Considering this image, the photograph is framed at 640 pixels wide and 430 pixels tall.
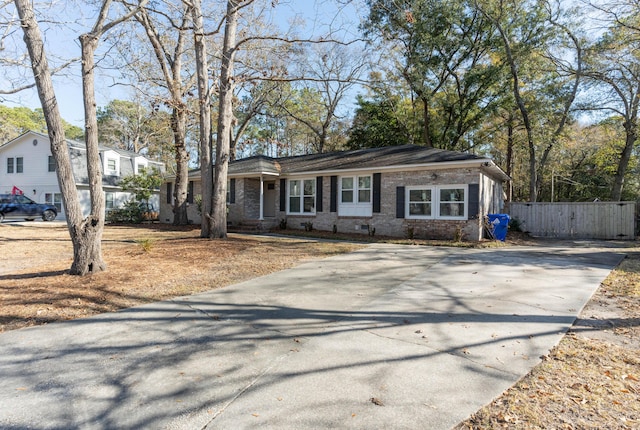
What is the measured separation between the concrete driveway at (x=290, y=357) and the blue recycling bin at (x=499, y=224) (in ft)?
24.0

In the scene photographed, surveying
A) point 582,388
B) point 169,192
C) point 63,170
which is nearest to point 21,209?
point 169,192

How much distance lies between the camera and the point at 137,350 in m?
3.49

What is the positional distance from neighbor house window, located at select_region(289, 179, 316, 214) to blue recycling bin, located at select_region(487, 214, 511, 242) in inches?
295

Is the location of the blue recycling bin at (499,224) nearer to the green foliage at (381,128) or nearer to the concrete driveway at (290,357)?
the concrete driveway at (290,357)

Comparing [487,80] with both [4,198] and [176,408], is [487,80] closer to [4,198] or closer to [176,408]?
[176,408]

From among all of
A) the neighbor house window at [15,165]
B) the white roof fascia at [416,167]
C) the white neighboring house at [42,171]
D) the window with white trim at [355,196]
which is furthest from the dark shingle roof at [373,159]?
the neighbor house window at [15,165]

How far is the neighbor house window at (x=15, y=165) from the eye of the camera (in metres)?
24.8

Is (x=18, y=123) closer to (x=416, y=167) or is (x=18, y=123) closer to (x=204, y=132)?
(x=204, y=132)

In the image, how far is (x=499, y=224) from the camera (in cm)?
A: 1305

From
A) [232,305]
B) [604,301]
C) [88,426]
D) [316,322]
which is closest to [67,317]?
[232,305]

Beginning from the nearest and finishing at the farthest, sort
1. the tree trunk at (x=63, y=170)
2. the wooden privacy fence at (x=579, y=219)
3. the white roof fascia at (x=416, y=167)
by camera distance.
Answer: the tree trunk at (x=63, y=170), the white roof fascia at (x=416, y=167), the wooden privacy fence at (x=579, y=219)

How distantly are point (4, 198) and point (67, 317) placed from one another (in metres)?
22.2

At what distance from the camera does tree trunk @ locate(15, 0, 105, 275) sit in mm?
6098

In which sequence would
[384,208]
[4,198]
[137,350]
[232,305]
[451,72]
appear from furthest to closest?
1. [451,72]
2. [4,198]
3. [384,208]
4. [232,305]
5. [137,350]
